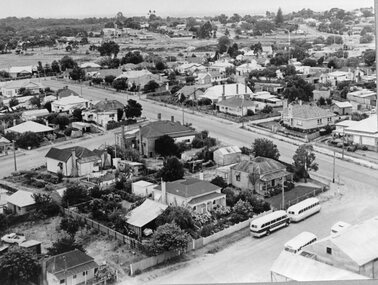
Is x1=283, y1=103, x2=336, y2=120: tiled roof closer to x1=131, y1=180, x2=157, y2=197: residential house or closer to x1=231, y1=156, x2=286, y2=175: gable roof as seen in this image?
x1=231, y1=156, x2=286, y2=175: gable roof

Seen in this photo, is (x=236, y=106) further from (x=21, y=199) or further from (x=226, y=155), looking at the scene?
(x=21, y=199)

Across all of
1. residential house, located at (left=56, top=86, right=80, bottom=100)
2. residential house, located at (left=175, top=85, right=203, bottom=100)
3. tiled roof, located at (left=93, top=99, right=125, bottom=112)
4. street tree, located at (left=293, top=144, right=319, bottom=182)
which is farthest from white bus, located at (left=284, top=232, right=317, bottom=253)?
residential house, located at (left=56, top=86, right=80, bottom=100)

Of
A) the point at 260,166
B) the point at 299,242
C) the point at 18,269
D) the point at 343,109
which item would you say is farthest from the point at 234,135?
the point at 18,269

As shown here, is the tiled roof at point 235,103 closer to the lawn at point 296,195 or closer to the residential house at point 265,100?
the residential house at point 265,100

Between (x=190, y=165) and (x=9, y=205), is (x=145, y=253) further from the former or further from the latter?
(x=190, y=165)

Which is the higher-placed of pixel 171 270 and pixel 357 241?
pixel 357 241

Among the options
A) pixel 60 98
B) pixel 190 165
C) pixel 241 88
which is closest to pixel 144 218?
pixel 190 165
